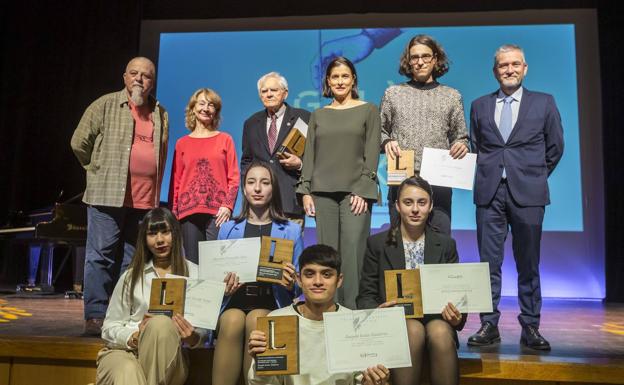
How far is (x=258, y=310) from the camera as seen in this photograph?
241 centimetres

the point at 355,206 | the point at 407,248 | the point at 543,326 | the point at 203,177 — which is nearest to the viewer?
the point at 407,248

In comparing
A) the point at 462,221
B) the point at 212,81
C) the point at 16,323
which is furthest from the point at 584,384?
the point at 212,81

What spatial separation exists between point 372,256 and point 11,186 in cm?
612

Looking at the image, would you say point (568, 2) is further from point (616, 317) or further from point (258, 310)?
point (258, 310)

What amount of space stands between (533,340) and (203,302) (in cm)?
159

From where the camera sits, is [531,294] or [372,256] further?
[531,294]

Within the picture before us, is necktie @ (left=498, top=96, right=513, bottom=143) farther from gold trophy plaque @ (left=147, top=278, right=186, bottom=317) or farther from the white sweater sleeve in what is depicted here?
the white sweater sleeve

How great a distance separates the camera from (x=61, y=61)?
7023mm

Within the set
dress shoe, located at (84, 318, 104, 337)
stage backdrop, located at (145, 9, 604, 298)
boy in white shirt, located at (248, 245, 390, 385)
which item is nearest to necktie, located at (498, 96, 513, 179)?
boy in white shirt, located at (248, 245, 390, 385)

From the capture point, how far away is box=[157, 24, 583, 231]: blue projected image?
19.5 feet

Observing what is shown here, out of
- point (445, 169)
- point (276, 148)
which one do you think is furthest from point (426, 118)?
point (276, 148)

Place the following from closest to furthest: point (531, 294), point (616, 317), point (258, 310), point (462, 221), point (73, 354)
Answer: 1. point (258, 310)
2. point (73, 354)
3. point (531, 294)
4. point (616, 317)
5. point (462, 221)

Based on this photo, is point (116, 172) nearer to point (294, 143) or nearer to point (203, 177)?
point (203, 177)

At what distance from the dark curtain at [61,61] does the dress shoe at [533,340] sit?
4217 mm
